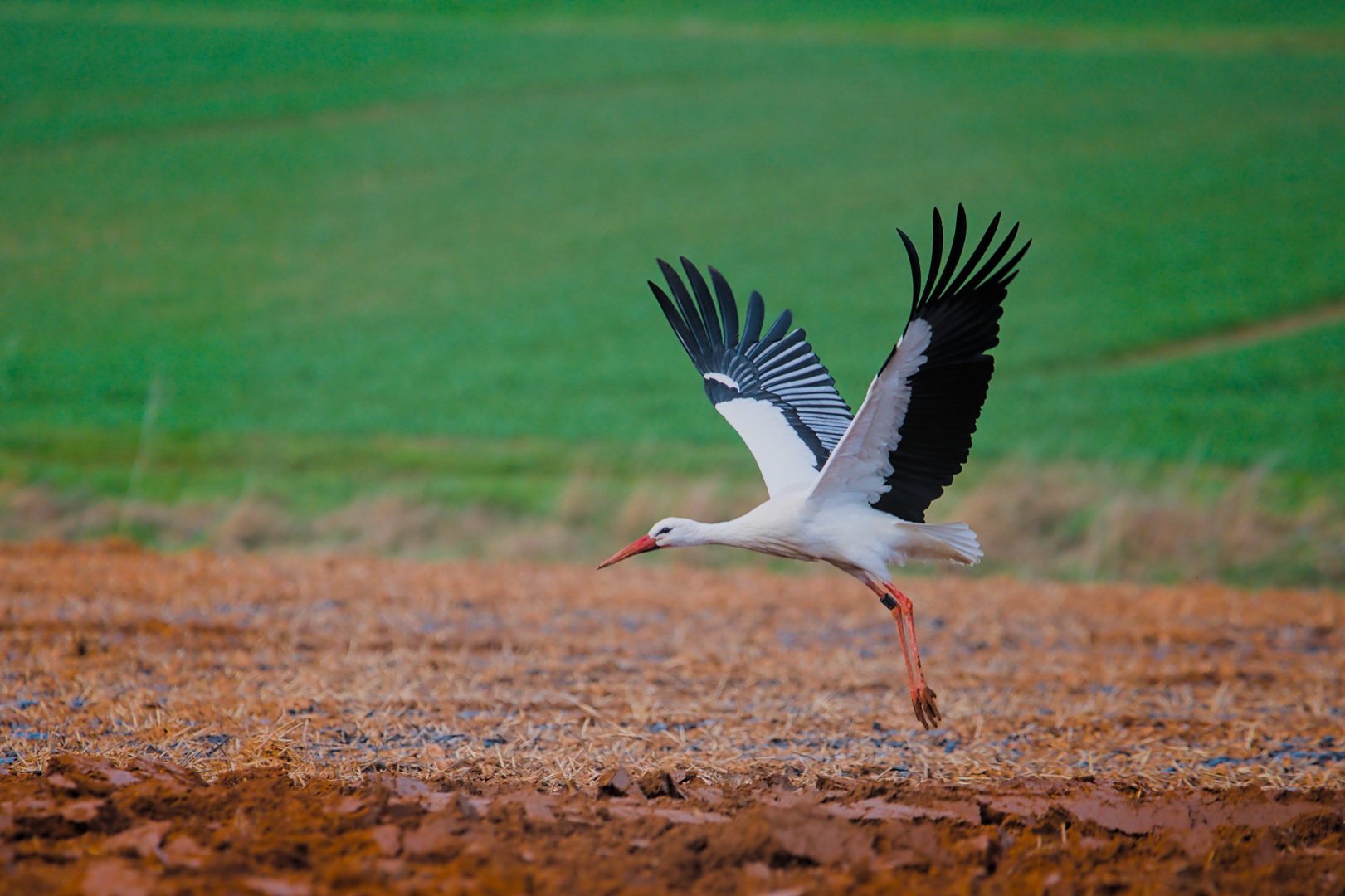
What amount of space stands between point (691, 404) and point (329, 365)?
6.59m

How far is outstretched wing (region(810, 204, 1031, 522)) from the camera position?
13.8 ft

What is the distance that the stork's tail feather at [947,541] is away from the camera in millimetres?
5001

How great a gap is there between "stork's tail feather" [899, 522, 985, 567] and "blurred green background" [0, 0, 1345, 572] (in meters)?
8.72

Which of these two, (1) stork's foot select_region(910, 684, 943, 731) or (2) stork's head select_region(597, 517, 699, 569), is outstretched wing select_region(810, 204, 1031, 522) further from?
(1) stork's foot select_region(910, 684, 943, 731)

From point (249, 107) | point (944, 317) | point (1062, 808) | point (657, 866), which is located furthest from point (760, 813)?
point (249, 107)

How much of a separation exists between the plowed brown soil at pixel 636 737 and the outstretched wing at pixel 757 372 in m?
1.47

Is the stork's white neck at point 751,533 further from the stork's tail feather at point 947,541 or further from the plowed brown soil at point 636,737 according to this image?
the plowed brown soil at point 636,737

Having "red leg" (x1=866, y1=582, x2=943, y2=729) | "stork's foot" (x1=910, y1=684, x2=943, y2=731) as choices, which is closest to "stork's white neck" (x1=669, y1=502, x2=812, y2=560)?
"red leg" (x1=866, y1=582, x2=943, y2=729)

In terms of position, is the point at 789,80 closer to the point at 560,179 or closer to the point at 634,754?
the point at 560,179

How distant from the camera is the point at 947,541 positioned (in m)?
5.06

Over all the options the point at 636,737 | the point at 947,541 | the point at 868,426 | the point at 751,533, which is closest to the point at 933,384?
the point at 868,426

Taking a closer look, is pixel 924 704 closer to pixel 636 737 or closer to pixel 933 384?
A: pixel 636 737

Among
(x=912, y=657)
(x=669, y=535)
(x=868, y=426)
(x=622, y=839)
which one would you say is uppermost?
(x=868, y=426)

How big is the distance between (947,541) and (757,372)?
1.71 metres
